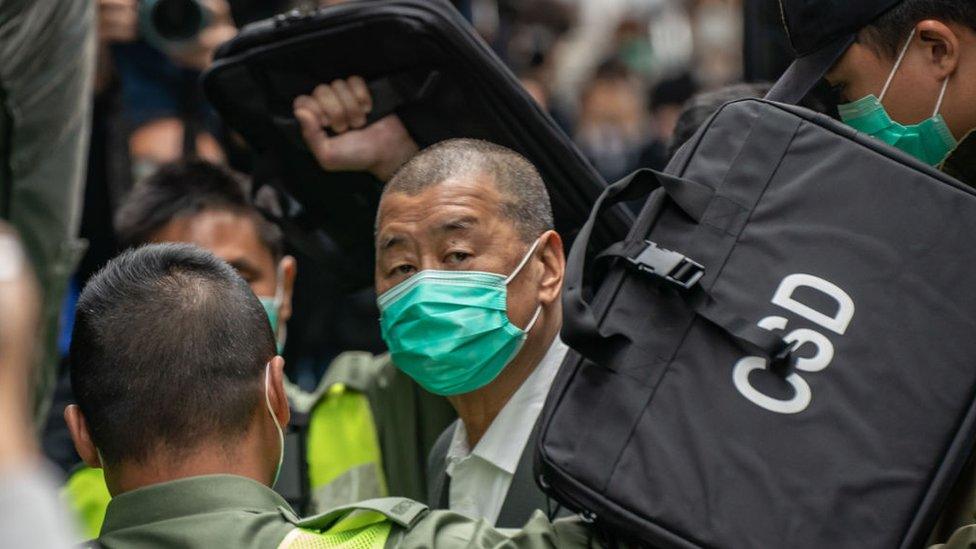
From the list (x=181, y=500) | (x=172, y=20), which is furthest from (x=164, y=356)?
(x=172, y=20)

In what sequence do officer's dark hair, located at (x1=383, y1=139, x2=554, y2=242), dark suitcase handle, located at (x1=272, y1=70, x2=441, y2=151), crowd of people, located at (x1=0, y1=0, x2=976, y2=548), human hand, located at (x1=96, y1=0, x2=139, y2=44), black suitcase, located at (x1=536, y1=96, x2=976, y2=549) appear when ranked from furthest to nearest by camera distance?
1. human hand, located at (x1=96, y1=0, x2=139, y2=44)
2. dark suitcase handle, located at (x1=272, y1=70, x2=441, y2=151)
3. officer's dark hair, located at (x1=383, y1=139, x2=554, y2=242)
4. crowd of people, located at (x1=0, y1=0, x2=976, y2=548)
5. black suitcase, located at (x1=536, y1=96, x2=976, y2=549)

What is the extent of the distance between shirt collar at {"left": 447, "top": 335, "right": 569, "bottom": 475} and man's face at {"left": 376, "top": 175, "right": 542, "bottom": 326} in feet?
0.48

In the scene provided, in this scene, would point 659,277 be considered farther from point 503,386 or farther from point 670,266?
point 503,386

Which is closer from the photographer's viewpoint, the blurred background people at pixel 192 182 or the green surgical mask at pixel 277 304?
the blurred background people at pixel 192 182

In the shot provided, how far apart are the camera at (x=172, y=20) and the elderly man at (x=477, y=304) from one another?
1126mm

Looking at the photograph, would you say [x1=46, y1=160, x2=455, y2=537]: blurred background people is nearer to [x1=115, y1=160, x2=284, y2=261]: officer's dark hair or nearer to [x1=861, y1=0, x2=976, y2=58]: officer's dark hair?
[x1=115, y1=160, x2=284, y2=261]: officer's dark hair

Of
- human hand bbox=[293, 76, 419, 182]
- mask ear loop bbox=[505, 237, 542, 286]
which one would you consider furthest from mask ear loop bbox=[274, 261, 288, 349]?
mask ear loop bbox=[505, 237, 542, 286]

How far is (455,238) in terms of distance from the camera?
3.13 metres

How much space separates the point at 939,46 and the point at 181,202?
7.74ft

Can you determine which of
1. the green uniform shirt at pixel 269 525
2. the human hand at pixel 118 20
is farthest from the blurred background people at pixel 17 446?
A: the human hand at pixel 118 20

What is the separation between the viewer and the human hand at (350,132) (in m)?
3.48

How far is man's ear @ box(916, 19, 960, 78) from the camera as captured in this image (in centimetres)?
245

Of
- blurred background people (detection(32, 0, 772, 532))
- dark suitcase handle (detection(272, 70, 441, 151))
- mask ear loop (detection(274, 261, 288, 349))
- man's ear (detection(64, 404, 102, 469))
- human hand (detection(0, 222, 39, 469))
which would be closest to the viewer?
human hand (detection(0, 222, 39, 469))

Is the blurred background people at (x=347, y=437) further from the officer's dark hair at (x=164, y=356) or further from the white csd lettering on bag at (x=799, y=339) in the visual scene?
the white csd lettering on bag at (x=799, y=339)
